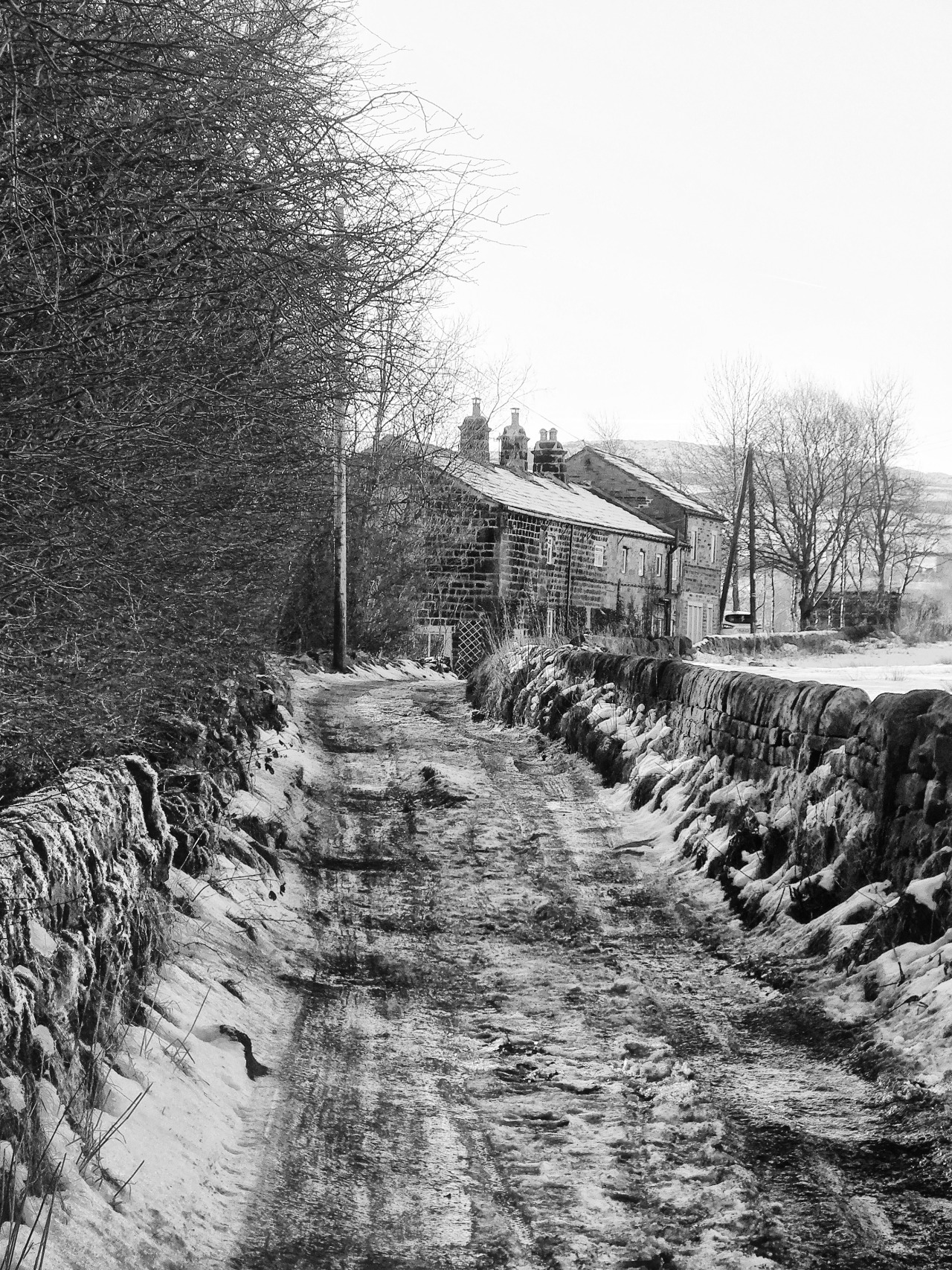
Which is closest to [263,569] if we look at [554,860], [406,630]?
[554,860]

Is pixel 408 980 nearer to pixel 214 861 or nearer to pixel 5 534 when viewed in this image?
pixel 214 861

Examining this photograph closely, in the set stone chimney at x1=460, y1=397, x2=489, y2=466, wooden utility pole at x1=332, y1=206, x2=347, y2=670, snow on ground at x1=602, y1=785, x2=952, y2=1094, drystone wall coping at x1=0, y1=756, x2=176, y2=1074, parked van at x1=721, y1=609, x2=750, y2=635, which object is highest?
stone chimney at x1=460, y1=397, x2=489, y2=466

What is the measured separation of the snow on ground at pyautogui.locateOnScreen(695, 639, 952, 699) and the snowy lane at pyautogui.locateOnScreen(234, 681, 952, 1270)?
170 inches

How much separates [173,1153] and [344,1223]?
63cm

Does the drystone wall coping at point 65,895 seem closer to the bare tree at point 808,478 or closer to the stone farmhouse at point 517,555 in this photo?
the stone farmhouse at point 517,555

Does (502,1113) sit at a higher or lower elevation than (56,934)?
lower

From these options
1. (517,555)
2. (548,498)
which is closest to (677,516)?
(548,498)

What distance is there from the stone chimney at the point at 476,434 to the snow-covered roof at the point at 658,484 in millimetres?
13885

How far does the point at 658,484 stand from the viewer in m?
46.4

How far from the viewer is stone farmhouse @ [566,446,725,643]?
146 ft

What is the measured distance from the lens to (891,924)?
5.39 meters

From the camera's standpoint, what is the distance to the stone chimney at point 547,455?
3984 cm

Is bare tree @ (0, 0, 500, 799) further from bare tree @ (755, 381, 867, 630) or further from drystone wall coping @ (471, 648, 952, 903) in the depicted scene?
bare tree @ (755, 381, 867, 630)

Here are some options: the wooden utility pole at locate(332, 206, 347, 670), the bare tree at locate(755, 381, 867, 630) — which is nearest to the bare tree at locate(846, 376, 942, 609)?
the bare tree at locate(755, 381, 867, 630)
